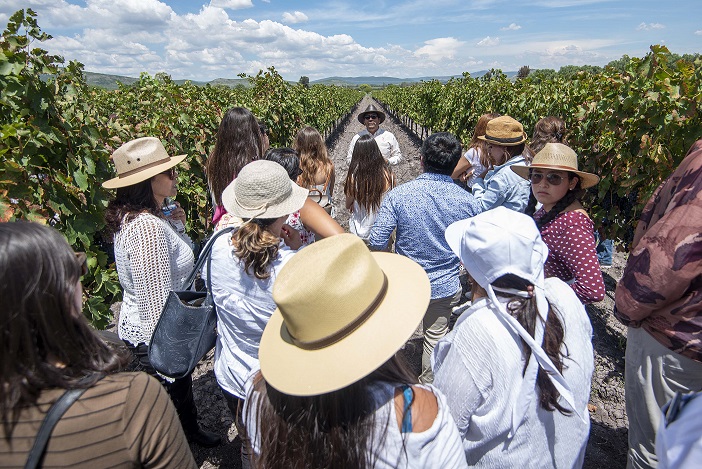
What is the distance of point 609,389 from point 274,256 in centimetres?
338

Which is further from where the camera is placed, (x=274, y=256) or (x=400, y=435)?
(x=274, y=256)

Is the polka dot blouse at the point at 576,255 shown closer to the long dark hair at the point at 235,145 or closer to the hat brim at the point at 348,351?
the hat brim at the point at 348,351

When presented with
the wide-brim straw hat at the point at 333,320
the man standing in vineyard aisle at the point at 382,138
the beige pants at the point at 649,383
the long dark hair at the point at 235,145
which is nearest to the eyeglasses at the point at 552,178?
the beige pants at the point at 649,383

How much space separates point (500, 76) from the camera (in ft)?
32.3

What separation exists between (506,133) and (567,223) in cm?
212

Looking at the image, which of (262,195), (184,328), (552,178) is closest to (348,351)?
(262,195)

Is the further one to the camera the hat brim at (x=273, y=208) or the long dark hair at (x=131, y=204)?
the long dark hair at (x=131, y=204)

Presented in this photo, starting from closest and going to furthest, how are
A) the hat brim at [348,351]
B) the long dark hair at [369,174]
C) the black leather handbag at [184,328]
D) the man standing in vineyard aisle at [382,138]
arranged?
the hat brim at [348,351] → the black leather handbag at [184,328] → the long dark hair at [369,174] → the man standing in vineyard aisle at [382,138]

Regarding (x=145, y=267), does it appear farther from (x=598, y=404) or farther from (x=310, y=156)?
(x=598, y=404)

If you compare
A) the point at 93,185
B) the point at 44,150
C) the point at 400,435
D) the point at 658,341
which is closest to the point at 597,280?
the point at 658,341

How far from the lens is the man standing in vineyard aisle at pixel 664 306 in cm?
167

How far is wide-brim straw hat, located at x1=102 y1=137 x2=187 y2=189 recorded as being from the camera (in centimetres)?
229

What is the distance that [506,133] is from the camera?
4.20 meters

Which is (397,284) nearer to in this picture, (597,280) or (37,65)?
(597,280)
